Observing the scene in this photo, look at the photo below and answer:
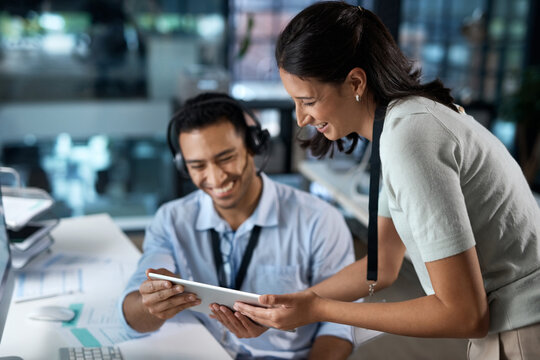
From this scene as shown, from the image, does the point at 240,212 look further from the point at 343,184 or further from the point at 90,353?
the point at 343,184

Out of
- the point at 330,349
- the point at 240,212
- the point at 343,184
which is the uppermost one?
the point at 240,212

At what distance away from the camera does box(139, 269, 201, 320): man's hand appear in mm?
1256

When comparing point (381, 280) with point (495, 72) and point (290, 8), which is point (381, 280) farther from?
point (495, 72)

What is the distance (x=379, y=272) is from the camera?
136 centimetres

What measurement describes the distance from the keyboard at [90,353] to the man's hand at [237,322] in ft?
0.81

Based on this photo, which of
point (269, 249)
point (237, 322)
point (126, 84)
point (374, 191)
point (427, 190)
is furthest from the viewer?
point (126, 84)

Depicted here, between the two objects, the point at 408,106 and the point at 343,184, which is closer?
the point at 408,106

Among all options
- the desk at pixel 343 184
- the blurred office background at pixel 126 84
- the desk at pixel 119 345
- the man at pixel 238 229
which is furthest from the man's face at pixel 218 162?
the blurred office background at pixel 126 84

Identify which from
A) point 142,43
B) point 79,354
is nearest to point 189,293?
point 79,354

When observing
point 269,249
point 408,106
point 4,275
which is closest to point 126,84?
point 269,249

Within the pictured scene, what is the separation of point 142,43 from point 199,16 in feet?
1.35

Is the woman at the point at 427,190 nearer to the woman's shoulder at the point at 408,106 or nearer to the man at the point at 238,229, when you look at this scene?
the woman's shoulder at the point at 408,106

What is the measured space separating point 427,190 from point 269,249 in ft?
2.71

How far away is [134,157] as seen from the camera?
399 centimetres
